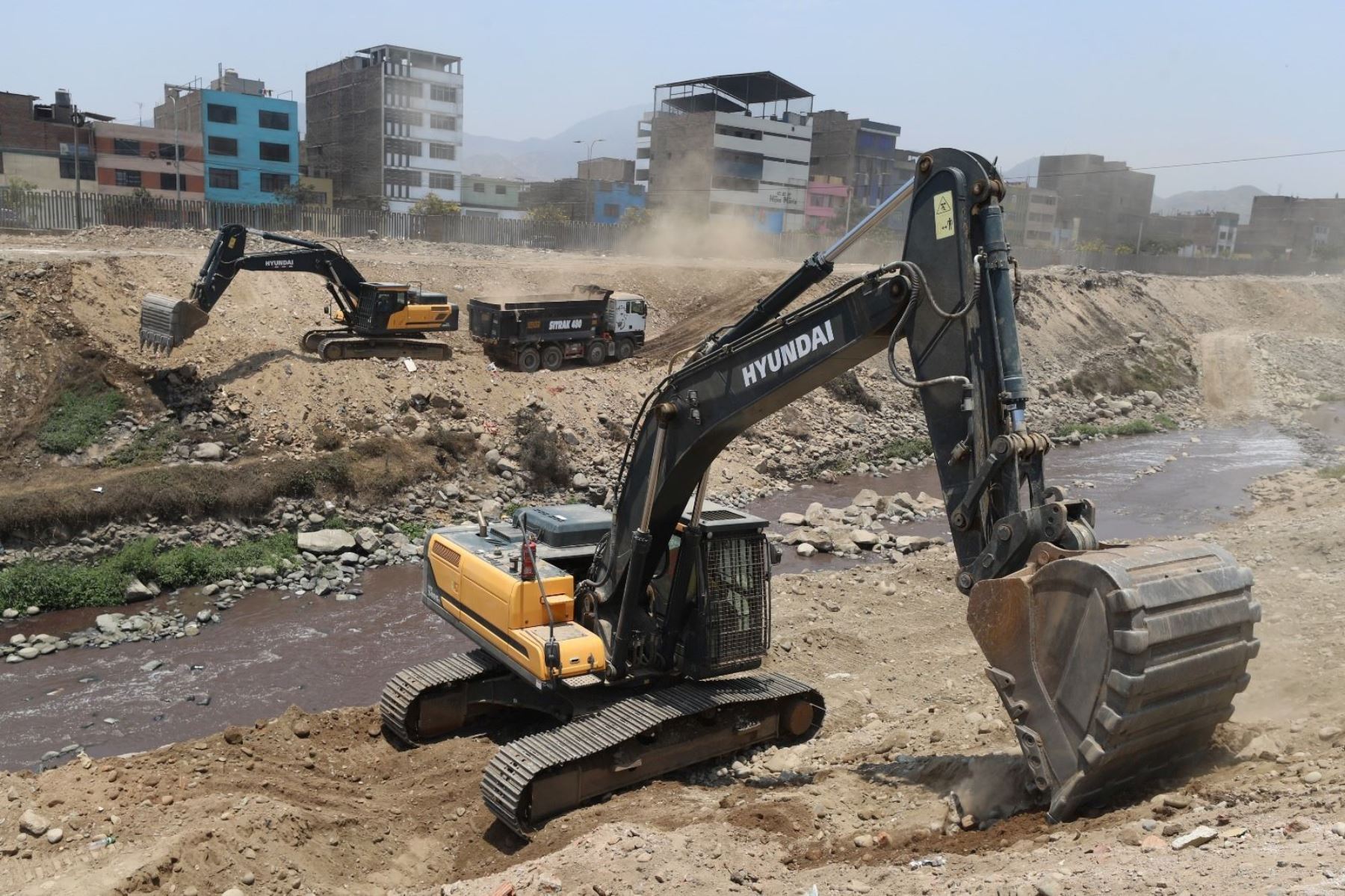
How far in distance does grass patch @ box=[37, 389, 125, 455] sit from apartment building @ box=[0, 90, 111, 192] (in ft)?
125

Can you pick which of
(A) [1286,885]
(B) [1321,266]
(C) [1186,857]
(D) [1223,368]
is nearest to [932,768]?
(C) [1186,857]

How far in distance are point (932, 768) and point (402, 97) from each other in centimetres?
6619

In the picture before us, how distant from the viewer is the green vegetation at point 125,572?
47.8 feet

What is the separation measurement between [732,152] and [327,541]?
6086 centimetres

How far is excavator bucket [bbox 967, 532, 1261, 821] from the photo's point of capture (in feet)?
18.1

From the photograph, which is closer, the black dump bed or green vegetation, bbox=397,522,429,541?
green vegetation, bbox=397,522,429,541

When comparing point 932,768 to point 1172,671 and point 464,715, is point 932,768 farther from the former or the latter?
point 464,715

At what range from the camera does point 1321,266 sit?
82688 millimetres

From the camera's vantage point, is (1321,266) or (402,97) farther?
Result: (1321,266)

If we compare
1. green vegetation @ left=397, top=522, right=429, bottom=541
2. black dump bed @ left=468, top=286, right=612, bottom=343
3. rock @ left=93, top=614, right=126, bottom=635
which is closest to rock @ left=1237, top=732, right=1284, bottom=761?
rock @ left=93, top=614, right=126, bottom=635

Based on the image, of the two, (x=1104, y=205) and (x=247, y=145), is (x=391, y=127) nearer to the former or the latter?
(x=247, y=145)

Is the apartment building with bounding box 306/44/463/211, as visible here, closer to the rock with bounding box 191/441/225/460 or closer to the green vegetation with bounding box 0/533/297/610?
the rock with bounding box 191/441/225/460

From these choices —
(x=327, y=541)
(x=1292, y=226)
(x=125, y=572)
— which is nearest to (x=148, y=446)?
(x=125, y=572)

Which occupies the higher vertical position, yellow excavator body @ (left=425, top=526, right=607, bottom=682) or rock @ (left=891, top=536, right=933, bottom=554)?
yellow excavator body @ (left=425, top=526, right=607, bottom=682)
